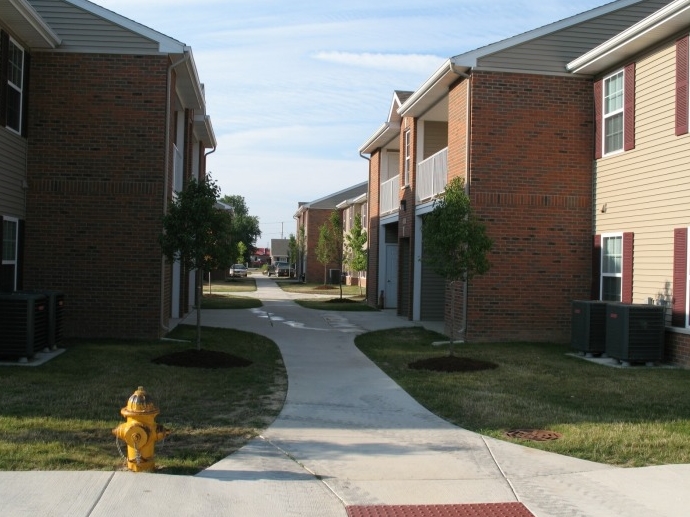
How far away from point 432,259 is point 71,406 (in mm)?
6165

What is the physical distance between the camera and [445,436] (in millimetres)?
7082

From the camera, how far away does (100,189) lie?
13.6 metres

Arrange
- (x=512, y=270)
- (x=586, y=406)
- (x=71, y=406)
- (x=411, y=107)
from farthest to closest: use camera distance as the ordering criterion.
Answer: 1. (x=411, y=107)
2. (x=512, y=270)
3. (x=586, y=406)
4. (x=71, y=406)

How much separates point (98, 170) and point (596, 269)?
1009 centimetres

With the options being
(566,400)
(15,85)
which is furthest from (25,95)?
(566,400)

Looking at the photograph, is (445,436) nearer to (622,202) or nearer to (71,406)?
(71,406)

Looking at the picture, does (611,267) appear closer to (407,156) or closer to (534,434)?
(534,434)

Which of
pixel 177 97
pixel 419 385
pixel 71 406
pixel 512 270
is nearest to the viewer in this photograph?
pixel 71 406

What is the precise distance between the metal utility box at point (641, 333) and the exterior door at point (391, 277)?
42.9 feet

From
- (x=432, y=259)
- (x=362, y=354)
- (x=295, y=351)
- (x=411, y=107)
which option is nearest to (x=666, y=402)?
(x=432, y=259)

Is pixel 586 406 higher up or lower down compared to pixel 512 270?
lower down

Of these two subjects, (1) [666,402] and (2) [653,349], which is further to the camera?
(2) [653,349]

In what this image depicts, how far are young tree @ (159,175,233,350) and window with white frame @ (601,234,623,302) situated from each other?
7.47m

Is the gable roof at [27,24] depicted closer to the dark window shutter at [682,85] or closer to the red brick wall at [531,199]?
the red brick wall at [531,199]
